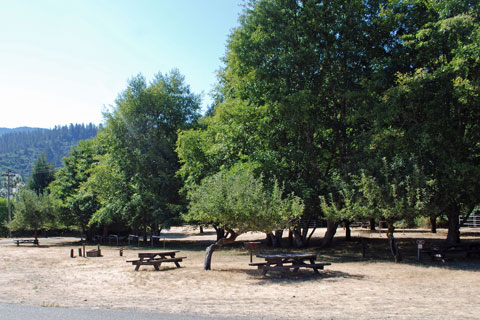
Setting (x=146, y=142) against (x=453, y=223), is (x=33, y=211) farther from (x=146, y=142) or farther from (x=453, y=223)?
(x=453, y=223)

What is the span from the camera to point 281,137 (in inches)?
990

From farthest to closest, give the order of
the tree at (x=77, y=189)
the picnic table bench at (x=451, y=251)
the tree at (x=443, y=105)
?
1. the tree at (x=77, y=189)
2. the picnic table bench at (x=451, y=251)
3. the tree at (x=443, y=105)

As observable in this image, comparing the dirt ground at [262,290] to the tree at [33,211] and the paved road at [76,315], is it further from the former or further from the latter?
the tree at [33,211]

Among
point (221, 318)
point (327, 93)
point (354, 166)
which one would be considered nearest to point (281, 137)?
point (327, 93)

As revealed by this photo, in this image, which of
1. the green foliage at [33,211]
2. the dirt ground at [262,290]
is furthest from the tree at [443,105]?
the green foliage at [33,211]

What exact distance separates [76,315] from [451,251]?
17.1 meters

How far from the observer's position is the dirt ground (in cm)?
838

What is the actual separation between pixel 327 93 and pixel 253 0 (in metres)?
7.18

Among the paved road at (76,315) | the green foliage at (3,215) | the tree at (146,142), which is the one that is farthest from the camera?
the green foliage at (3,215)

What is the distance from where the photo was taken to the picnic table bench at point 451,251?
17.8 metres

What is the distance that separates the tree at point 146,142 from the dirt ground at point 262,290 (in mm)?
13724

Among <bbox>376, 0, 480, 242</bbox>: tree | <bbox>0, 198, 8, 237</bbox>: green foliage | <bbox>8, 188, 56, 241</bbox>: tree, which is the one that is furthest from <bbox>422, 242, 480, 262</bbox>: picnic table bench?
<bbox>0, 198, 8, 237</bbox>: green foliage

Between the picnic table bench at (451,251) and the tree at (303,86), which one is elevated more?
the tree at (303,86)

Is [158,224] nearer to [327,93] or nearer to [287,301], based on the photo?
[327,93]
